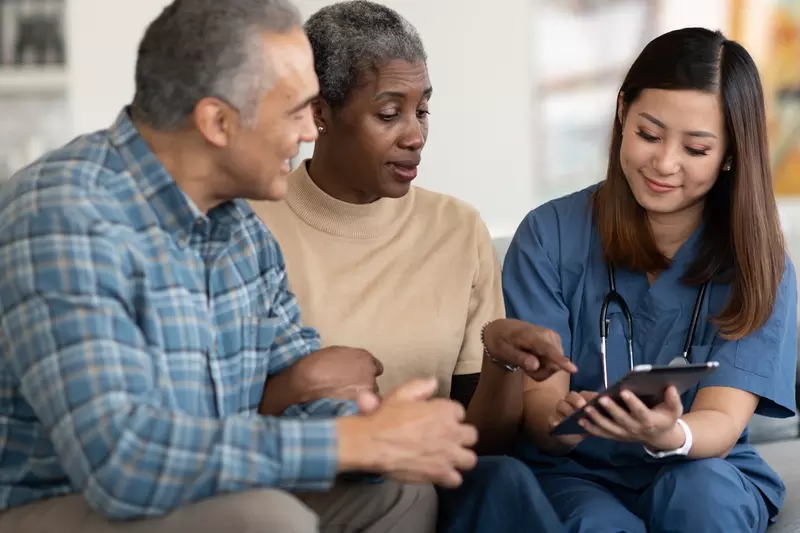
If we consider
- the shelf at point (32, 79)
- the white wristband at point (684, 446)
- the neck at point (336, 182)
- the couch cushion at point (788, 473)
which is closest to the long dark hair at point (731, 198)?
the white wristband at point (684, 446)

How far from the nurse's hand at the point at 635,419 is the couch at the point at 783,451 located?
372 millimetres

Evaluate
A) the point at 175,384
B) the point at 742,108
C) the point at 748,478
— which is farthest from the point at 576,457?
the point at 175,384

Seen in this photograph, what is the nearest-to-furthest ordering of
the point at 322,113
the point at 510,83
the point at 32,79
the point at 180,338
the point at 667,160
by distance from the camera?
the point at 180,338 → the point at 667,160 → the point at 322,113 → the point at 32,79 → the point at 510,83

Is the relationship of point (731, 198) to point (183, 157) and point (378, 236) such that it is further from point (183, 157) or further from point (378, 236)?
point (183, 157)

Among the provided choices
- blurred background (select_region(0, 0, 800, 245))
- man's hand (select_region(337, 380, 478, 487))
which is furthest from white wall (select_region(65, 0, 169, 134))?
man's hand (select_region(337, 380, 478, 487))

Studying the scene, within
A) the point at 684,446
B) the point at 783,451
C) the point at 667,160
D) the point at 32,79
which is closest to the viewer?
the point at 684,446

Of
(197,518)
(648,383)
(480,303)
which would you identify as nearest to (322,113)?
(480,303)

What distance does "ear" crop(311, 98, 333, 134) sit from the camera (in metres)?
2.09

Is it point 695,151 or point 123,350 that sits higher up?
point 695,151

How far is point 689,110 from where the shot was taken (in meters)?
1.89

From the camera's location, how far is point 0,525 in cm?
145

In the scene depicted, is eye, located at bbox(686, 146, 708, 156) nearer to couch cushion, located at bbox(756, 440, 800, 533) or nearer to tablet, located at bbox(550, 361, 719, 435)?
tablet, located at bbox(550, 361, 719, 435)

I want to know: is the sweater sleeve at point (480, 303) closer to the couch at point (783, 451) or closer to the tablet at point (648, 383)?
the couch at point (783, 451)

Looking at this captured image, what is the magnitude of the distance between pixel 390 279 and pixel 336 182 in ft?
0.69
